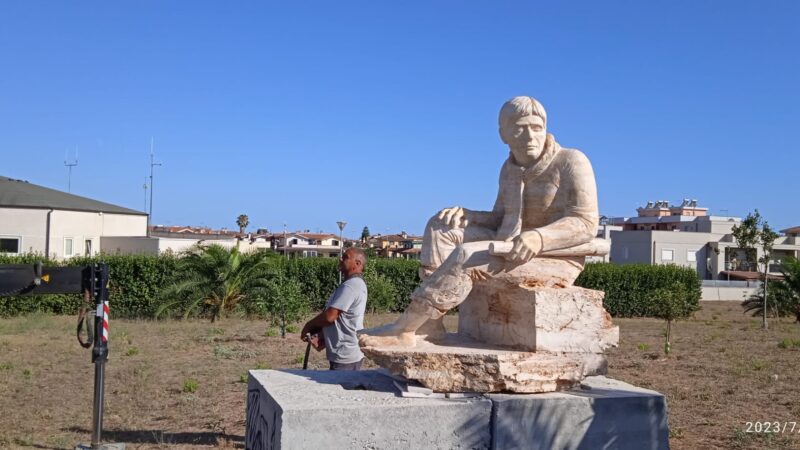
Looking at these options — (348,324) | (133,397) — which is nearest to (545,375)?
(348,324)

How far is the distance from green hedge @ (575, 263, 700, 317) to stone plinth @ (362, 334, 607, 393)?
1950cm

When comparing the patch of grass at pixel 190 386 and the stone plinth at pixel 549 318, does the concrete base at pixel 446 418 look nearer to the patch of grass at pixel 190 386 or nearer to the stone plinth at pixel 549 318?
the stone plinth at pixel 549 318

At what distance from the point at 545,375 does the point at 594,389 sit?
606 millimetres

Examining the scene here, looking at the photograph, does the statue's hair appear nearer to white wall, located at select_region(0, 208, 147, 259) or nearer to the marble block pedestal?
the marble block pedestal

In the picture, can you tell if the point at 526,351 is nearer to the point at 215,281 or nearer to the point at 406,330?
the point at 406,330

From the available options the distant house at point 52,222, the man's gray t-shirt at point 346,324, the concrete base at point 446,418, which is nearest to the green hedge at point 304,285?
the distant house at point 52,222

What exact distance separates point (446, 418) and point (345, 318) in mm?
1756

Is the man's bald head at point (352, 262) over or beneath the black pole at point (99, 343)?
over

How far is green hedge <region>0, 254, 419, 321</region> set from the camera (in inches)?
727

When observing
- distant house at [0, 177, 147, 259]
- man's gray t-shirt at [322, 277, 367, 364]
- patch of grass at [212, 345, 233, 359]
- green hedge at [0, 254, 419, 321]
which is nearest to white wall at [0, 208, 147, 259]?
distant house at [0, 177, 147, 259]

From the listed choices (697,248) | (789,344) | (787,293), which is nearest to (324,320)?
(789,344)

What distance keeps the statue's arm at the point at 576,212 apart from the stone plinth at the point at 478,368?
2.41ft

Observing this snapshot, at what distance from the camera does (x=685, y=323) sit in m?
20.6

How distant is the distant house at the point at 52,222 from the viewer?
74.1 feet
